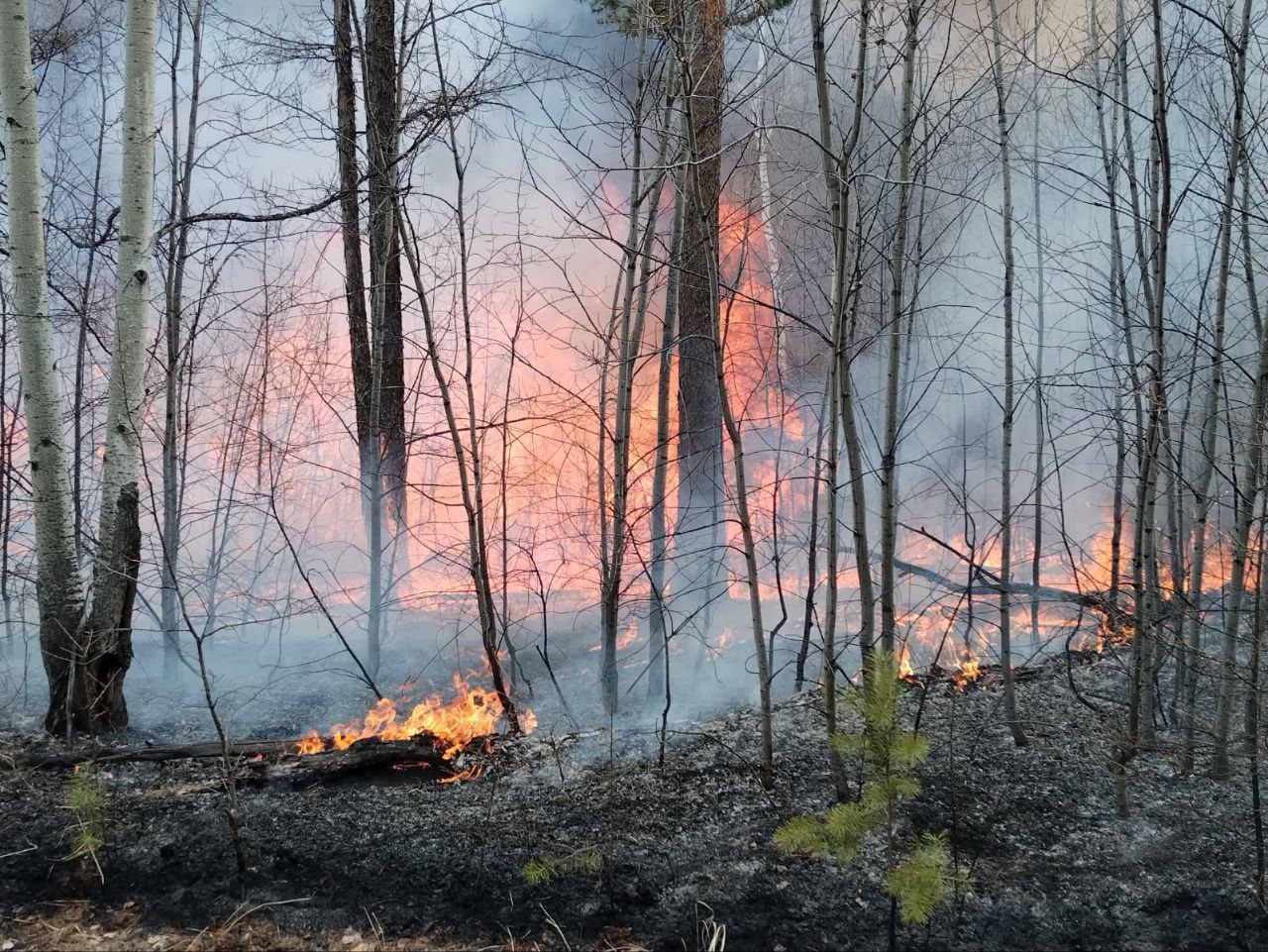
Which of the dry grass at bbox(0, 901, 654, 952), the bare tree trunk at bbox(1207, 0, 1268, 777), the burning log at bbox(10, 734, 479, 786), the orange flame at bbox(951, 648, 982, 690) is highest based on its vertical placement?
the bare tree trunk at bbox(1207, 0, 1268, 777)

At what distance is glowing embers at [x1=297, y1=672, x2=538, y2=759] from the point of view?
464 centimetres

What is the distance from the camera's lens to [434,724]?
5.03 meters

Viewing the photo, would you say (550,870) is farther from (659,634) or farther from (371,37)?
(371,37)

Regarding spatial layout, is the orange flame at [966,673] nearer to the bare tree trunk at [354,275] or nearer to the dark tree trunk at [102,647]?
the bare tree trunk at [354,275]

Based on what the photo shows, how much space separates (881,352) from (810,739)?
497 centimetres

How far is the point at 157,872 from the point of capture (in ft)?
11.1

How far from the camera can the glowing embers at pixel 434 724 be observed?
464 centimetres

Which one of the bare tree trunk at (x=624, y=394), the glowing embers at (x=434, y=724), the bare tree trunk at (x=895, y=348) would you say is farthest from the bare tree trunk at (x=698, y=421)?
the bare tree trunk at (x=895, y=348)

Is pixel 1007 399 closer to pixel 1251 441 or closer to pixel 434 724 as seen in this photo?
pixel 1251 441

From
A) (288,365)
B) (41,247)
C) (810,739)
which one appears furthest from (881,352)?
(41,247)

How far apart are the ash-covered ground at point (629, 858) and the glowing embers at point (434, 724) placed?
35 cm

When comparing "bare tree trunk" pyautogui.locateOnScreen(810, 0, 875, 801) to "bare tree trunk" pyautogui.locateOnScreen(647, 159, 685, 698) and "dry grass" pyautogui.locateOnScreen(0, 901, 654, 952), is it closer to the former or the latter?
"dry grass" pyautogui.locateOnScreen(0, 901, 654, 952)

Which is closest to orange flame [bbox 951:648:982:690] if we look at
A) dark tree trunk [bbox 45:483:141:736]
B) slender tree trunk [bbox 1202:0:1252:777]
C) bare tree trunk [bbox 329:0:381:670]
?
slender tree trunk [bbox 1202:0:1252:777]

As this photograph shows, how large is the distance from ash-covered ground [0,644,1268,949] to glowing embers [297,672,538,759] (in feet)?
1.15
